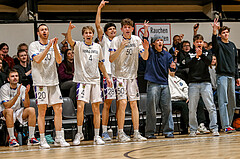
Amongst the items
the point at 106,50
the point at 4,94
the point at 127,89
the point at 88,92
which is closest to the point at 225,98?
the point at 127,89

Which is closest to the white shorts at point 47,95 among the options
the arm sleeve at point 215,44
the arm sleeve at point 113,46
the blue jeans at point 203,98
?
the arm sleeve at point 113,46

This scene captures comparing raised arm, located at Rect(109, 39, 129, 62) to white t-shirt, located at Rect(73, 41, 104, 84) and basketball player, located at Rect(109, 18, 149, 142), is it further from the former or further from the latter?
white t-shirt, located at Rect(73, 41, 104, 84)

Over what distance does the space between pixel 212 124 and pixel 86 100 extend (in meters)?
2.41

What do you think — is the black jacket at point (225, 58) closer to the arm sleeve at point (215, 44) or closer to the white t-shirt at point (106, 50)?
the arm sleeve at point (215, 44)

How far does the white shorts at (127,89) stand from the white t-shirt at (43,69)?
1084mm

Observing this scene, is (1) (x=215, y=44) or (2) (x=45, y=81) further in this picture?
(1) (x=215, y=44)

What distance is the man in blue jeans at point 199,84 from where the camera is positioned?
768cm

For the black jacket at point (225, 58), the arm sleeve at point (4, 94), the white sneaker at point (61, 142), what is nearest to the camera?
the white sneaker at point (61, 142)

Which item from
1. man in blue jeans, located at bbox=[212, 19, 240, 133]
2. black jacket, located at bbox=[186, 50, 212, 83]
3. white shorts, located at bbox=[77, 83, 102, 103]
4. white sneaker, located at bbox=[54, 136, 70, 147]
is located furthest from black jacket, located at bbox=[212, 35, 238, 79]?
white sneaker, located at bbox=[54, 136, 70, 147]

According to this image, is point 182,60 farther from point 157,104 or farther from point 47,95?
point 47,95

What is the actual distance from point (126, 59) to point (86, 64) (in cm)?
73

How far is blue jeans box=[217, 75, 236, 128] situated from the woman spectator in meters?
3.02

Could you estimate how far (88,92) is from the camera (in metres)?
6.87

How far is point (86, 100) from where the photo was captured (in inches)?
269
